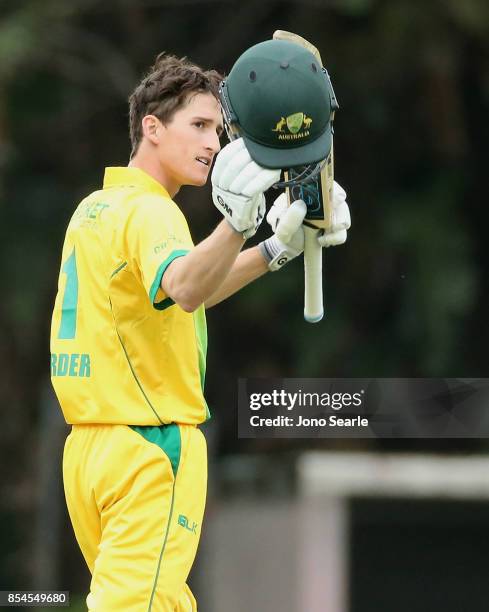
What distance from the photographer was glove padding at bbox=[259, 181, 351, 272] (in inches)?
171

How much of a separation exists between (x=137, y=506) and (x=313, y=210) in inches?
39.1

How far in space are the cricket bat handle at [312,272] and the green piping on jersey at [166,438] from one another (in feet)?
2.23

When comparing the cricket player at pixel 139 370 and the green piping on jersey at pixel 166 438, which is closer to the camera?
the cricket player at pixel 139 370

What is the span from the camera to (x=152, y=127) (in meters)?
4.65

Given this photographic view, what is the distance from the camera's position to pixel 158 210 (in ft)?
14.0

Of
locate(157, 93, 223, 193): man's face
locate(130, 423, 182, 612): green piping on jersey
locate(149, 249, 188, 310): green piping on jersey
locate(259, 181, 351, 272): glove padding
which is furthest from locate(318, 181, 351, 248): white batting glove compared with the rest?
locate(130, 423, 182, 612): green piping on jersey

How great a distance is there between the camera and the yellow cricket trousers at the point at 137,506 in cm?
424

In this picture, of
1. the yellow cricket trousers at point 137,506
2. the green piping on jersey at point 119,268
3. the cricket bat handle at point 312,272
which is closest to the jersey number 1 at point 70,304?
the green piping on jersey at point 119,268

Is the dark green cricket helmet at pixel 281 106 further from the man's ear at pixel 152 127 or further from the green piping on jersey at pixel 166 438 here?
the green piping on jersey at pixel 166 438

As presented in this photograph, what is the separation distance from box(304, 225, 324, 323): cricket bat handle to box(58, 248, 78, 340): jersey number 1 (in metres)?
0.71

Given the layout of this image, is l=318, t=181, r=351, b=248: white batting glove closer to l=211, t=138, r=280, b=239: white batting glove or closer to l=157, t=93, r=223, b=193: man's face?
l=157, t=93, r=223, b=193: man's face

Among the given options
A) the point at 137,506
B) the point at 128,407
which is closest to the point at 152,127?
the point at 128,407

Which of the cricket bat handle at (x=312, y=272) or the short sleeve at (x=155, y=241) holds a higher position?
the cricket bat handle at (x=312, y=272)

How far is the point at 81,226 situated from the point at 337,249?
10543 millimetres
